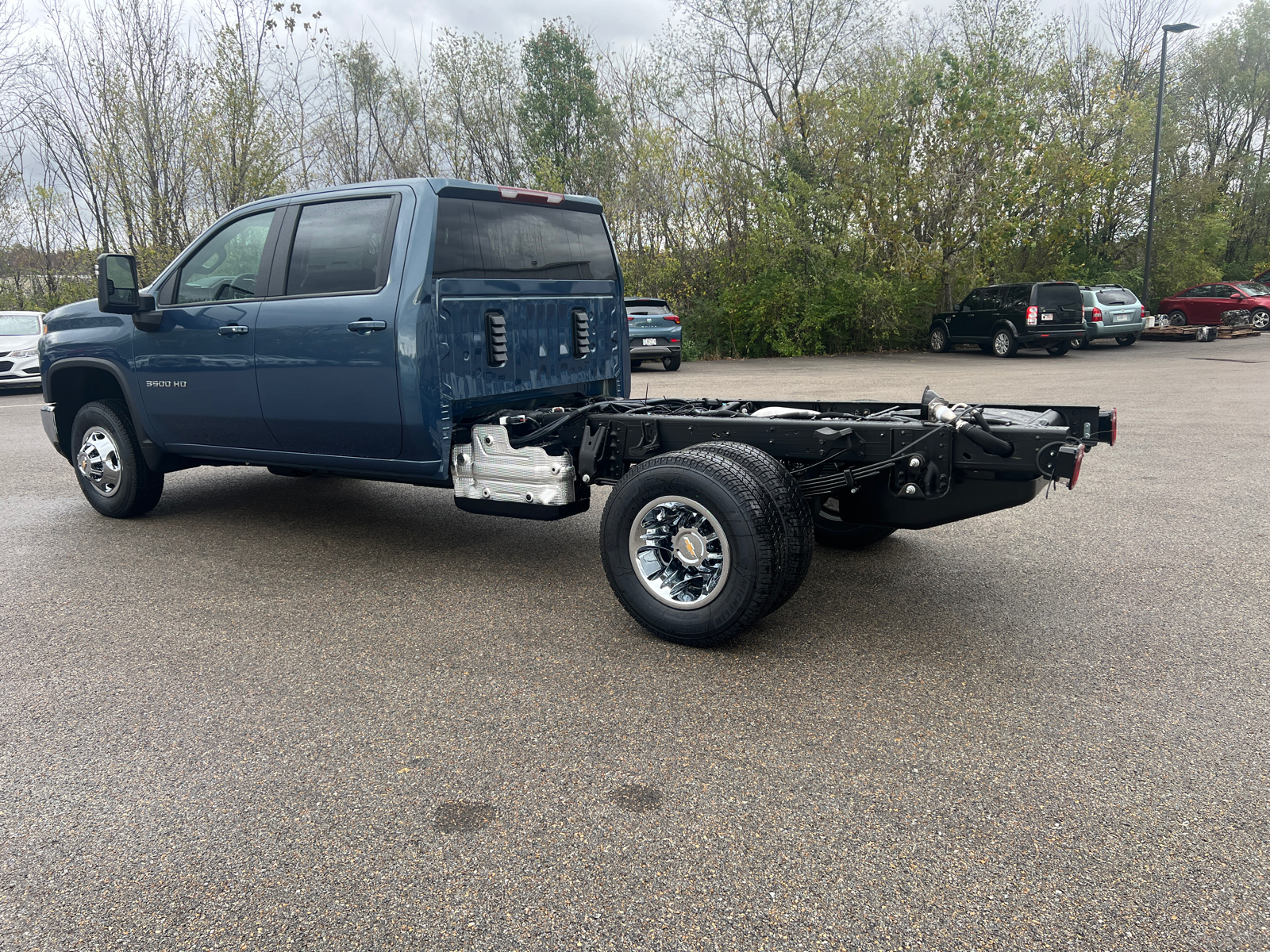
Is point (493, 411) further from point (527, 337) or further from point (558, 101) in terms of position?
point (558, 101)

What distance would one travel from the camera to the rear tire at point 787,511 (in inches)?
150

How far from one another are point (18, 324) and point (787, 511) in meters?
19.7

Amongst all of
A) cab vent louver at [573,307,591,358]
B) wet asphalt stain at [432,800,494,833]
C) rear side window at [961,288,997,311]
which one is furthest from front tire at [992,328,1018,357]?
wet asphalt stain at [432,800,494,833]

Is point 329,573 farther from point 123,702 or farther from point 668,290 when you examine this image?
point 668,290

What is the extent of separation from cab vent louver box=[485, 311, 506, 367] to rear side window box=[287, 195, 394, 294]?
591 mm

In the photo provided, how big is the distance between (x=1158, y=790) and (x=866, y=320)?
73.4 ft

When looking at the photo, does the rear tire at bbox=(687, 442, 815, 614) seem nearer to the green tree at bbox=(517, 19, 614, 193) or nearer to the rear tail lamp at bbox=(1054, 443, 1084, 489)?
the rear tail lamp at bbox=(1054, 443, 1084, 489)

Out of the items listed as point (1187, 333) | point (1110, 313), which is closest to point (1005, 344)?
point (1110, 313)

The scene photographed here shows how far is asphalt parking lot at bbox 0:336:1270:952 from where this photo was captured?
2.30 m

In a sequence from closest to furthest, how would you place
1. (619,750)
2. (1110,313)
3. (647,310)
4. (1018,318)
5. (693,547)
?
(619,750)
(693,547)
(647,310)
(1018,318)
(1110,313)

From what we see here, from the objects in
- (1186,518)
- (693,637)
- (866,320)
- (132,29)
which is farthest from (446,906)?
(132,29)

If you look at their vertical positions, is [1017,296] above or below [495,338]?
above

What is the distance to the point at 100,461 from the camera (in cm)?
642

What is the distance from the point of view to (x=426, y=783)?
2.91 metres
